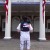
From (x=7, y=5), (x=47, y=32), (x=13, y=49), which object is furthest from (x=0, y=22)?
(x=13, y=49)

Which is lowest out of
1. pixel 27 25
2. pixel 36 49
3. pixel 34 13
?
pixel 36 49

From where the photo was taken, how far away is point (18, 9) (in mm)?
21062

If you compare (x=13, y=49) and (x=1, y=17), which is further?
(x=1, y=17)

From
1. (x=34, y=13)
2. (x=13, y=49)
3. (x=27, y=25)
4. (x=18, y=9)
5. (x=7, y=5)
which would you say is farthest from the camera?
(x=34, y=13)

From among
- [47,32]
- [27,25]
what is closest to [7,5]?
A: [27,25]

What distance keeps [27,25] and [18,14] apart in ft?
45.5

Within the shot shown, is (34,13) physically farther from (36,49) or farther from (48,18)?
(36,49)

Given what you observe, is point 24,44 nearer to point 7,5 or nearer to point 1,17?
point 7,5

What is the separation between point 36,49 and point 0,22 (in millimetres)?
12545

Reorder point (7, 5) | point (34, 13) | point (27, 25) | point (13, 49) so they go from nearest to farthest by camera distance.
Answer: point (27, 25)
point (13, 49)
point (7, 5)
point (34, 13)

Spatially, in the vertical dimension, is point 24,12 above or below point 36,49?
above

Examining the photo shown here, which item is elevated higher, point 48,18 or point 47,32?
point 48,18

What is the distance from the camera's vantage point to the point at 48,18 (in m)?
23.8

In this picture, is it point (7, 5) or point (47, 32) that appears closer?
point (7, 5)
